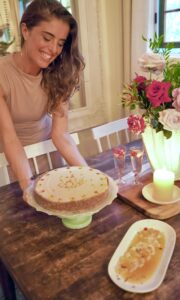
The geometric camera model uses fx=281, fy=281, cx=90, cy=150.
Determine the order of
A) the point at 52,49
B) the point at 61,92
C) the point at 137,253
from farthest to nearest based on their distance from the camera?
the point at 61,92 → the point at 52,49 → the point at 137,253

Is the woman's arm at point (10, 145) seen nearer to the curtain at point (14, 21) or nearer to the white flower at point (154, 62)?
the white flower at point (154, 62)

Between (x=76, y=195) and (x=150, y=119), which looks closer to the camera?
(x=76, y=195)

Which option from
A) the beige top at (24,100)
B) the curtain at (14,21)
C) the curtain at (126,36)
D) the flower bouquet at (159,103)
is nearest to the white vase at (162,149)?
the flower bouquet at (159,103)

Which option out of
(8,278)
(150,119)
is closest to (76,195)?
(150,119)

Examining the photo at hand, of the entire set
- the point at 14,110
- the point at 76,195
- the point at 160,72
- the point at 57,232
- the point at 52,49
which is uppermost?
the point at 52,49

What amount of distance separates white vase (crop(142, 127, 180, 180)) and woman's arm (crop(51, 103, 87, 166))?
0.38 metres

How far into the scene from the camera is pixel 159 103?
1025 mm

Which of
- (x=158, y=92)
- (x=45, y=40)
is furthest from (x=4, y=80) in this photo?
(x=158, y=92)

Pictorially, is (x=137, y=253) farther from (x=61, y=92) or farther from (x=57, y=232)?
(x=61, y=92)

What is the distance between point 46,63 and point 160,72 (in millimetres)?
571

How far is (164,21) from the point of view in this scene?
2406mm

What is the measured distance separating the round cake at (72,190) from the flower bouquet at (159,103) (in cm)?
26

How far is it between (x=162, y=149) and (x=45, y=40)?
0.73 metres

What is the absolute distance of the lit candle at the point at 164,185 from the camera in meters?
1.08
